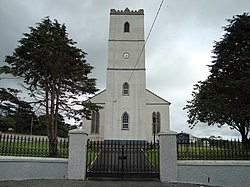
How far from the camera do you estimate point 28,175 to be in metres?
9.49

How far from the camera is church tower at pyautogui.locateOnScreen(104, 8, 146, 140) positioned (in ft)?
90.3

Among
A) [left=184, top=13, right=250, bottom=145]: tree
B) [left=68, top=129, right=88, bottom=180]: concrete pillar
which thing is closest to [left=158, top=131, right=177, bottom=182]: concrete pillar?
[left=68, top=129, right=88, bottom=180]: concrete pillar

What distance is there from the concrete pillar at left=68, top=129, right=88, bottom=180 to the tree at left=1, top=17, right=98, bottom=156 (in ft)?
17.8

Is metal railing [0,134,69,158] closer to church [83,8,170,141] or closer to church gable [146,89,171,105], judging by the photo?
church [83,8,170,141]

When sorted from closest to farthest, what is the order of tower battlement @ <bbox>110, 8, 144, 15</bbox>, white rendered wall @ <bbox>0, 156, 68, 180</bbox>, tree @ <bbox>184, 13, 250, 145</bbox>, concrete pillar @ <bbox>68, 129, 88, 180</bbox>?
white rendered wall @ <bbox>0, 156, 68, 180</bbox>, concrete pillar @ <bbox>68, 129, 88, 180</bbox>, tree @ <bbox>184, 13, 250, 145</bbox>, tower battlement @ <bbox>110, 8, 144, 15</bbox>

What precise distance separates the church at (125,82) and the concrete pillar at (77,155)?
17.7 m

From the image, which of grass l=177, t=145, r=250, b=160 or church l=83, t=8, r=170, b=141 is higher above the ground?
church l=83, t=8, r=170, b=141

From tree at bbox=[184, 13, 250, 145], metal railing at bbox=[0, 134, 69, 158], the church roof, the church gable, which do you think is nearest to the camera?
metal railing at bbox=[0, 134, 69, 158]

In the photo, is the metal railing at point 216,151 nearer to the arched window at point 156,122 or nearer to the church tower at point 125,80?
the church tower at point 125,80

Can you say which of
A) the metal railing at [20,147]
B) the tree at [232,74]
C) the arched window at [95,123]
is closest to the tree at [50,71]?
the metal railing at [20,147]

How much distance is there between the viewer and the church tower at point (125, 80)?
90.3 feet

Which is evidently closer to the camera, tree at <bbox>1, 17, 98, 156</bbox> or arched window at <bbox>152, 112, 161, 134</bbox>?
tree at <bbox>1, 17, 98, 156</bbox>

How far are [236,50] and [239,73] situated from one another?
5.48 feet

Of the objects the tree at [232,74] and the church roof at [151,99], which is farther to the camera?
the church roof at [151,99]
